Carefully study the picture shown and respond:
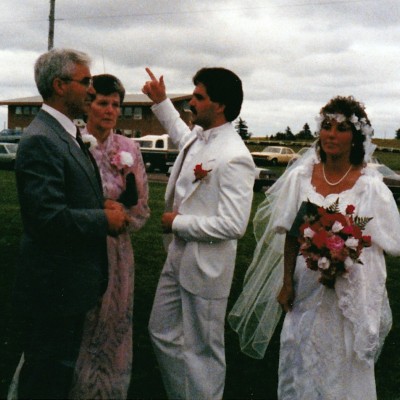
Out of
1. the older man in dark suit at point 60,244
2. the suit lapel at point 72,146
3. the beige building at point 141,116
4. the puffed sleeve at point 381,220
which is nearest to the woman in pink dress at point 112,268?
the older man in dark suit at point 60,244

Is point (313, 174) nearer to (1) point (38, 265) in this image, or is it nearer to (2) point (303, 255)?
(2) point (303, 255)

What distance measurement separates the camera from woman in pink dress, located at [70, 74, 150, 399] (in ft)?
13.8

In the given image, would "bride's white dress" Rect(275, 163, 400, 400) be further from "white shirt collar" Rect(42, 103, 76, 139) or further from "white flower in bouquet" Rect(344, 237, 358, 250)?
"white shirt collar" Rect(42, 103, 76, 139)

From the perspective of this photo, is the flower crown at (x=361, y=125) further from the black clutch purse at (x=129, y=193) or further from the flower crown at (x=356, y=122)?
the black clutch purse at (x=129, y=193)

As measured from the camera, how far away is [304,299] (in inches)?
178

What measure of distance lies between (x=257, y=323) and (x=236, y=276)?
4.76 metres

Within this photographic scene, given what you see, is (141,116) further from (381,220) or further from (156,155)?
(381,220)

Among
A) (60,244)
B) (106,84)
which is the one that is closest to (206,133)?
(106,84)

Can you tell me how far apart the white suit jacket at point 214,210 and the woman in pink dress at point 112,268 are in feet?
1.10

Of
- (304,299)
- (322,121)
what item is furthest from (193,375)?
(322,121)

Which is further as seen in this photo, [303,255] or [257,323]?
[257,323]

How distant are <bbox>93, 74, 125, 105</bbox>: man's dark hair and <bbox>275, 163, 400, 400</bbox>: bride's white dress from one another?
143 centimetres

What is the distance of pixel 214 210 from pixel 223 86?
78 cm

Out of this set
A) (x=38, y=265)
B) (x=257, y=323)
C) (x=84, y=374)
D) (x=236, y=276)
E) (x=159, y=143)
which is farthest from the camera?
(x=159, y=143)
